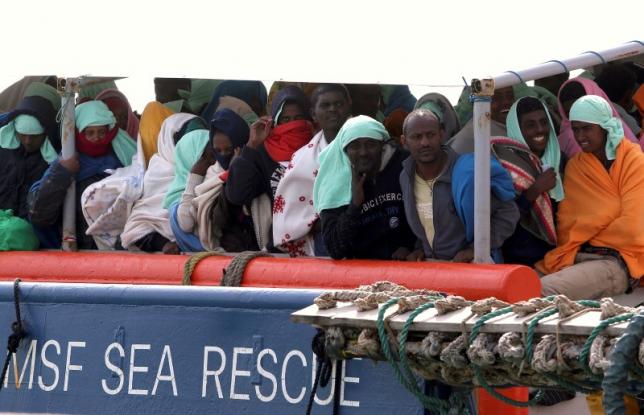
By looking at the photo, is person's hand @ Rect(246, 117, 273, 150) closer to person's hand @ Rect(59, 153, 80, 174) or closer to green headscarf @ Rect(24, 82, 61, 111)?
person's hand @ Rect(59, 153, 80, 174)

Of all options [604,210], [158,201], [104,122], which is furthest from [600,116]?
[104,122]

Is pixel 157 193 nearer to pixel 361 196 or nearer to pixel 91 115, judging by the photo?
pixel 91 115

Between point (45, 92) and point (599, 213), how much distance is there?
10.4ft

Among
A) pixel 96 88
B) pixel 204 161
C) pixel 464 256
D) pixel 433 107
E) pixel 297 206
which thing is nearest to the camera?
pixel 464 256

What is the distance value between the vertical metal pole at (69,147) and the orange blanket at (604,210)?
244 centimetres

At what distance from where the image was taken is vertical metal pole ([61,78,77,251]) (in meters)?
7.55

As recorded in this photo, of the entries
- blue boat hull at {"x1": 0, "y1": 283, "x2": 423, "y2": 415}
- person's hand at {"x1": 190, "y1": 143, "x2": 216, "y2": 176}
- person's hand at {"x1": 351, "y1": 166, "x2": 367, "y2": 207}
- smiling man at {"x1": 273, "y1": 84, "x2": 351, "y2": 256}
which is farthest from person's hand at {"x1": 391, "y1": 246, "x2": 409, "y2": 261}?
person's hand at {"x1": 190, "y1": 143, "x2": 216, "y2": 176}

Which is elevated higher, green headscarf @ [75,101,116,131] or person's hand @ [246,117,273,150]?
green headscarf @ [75,101,116,131]

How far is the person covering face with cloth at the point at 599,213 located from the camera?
6723 mm

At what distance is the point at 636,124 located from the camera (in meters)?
A: 7.84

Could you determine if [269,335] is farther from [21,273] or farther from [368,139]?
[21,273]

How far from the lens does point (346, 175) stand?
6734 mm

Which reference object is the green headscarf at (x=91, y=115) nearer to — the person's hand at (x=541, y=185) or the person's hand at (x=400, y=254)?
the person's hand at (x=400, y=254)

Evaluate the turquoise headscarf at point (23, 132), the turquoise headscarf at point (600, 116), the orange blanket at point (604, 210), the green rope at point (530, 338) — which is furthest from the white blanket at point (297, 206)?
the green rope at point (530, 338)
